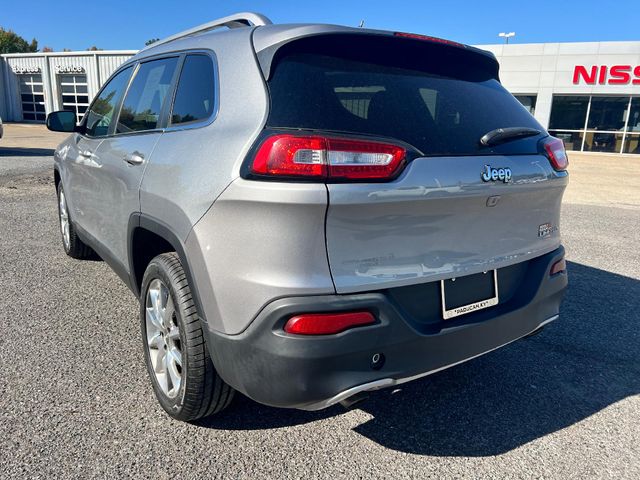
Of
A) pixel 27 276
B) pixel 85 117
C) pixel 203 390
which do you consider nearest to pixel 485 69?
pixel 203 390

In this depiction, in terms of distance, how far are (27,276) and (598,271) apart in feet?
18.2

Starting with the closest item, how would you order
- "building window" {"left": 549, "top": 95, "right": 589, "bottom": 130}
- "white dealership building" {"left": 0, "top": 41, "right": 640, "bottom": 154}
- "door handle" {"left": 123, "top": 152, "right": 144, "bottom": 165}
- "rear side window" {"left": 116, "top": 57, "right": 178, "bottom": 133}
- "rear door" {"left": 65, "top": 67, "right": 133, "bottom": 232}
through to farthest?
"door handle" {"left": 123, "top": 152, "right": 144, "bottom": 165} → "rear side window" {"left": 116, "top": 57, "right": 178, "bottom": 133} → "rear door" {"left": 65, "top": 67, "right": 133, "bottom": 232} → "white dealership building" {"left": 0, "top": 41, "right": 640, "bottom": 154} → "building window" {"left": 549, "top": 95, "right": 589, "bottom": 130}

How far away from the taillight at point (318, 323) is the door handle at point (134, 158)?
1.45 m

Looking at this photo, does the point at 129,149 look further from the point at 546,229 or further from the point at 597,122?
the point at 597,122

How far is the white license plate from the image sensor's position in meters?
2.18

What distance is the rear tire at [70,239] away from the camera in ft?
16.1

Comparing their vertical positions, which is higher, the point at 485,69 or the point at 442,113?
the point at 485,69

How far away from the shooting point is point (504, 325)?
236 centimetres

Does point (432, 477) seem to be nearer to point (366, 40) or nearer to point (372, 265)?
point (372, 265)

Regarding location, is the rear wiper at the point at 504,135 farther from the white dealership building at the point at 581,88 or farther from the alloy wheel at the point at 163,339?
the white dealership building at the point at 581,88

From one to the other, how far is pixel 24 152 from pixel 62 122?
14.8 metres

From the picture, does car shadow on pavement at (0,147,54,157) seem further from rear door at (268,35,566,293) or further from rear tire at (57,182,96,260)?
rear door at (268,35,566,293)

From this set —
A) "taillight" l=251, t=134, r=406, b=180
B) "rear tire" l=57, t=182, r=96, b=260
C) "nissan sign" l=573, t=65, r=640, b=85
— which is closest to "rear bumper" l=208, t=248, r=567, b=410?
"taillight" l=251, t=134, r=406, b=180

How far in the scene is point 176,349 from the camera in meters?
2.53
